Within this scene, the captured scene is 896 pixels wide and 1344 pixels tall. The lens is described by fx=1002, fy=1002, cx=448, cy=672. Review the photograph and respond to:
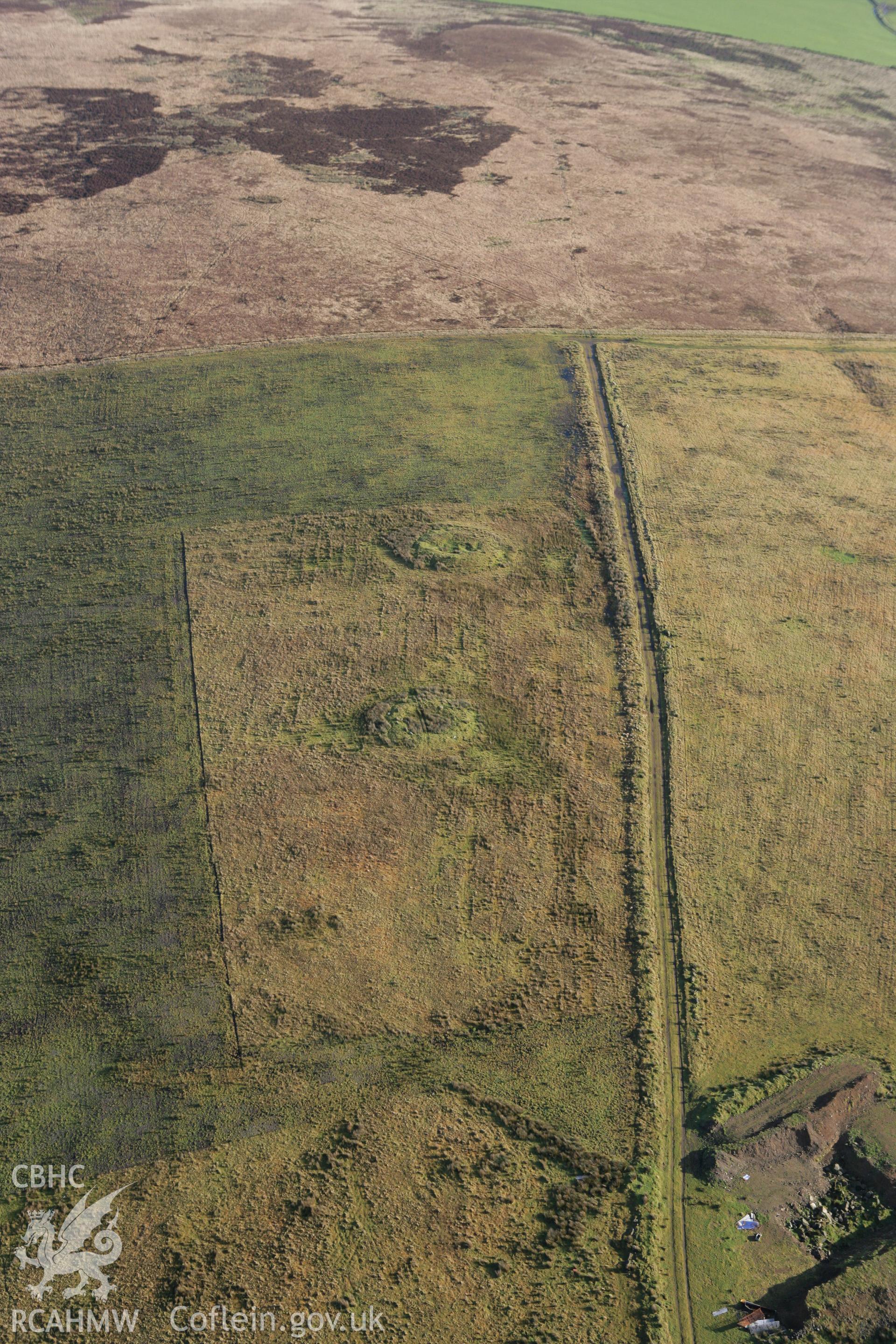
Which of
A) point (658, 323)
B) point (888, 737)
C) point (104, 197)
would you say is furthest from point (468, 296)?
point (888, 737)

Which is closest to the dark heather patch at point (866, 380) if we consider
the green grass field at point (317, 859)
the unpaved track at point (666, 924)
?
the unpaved track at point (666, 924)

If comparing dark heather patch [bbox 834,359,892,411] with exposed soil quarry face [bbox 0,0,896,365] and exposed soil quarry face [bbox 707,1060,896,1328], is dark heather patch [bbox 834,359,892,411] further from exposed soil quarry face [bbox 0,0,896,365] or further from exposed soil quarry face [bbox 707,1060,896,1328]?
exposed soil quarry face [bbox 707,1060,896,1328]

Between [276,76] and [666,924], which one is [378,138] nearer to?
[276,76]

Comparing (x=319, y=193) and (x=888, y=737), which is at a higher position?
(x=319, y=193)

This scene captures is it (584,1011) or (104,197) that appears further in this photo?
(104,197)

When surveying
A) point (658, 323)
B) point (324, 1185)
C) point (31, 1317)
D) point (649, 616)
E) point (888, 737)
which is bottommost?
point (31, 1317)

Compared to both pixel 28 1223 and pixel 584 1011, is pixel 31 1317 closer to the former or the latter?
pixel 28 1223

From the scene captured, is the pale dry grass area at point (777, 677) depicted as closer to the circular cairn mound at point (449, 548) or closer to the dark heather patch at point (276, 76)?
the circular cairn mound at point (449, 548)
